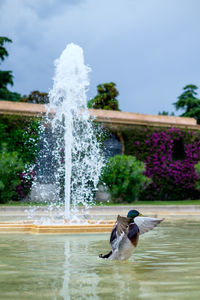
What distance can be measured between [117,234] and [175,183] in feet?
58.7

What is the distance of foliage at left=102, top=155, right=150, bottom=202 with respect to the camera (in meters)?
17.2

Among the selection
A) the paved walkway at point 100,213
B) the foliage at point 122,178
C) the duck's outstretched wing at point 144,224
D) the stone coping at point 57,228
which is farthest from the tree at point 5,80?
the duck's outstretched wing at point 144,224

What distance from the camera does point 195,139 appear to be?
2302cm

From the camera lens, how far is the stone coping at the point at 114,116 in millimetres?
18781

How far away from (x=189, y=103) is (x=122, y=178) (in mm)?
22854

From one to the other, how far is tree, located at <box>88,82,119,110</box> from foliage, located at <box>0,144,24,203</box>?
20769 mm

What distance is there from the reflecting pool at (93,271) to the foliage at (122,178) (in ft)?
34.3

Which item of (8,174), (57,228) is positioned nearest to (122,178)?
(8,174)

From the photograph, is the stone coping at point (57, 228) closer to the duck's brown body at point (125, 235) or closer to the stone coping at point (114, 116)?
the duck's brown body at point (125, 235)

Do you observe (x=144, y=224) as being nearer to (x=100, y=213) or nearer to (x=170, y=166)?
(x=100, y=213)

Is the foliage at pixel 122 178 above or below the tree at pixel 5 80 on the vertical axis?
below

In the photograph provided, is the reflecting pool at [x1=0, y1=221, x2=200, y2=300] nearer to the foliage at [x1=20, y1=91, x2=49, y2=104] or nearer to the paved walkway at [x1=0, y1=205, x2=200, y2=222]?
the paved walkway at [x1=0, y1=205, x2=200, y2=222]

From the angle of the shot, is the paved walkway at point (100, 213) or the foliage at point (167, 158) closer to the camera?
the paved walkway at point (100, 213)

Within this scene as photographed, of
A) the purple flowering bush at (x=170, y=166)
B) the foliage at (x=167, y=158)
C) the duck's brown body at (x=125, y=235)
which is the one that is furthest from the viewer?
the purple flowering bush at (x=170, y=166)
